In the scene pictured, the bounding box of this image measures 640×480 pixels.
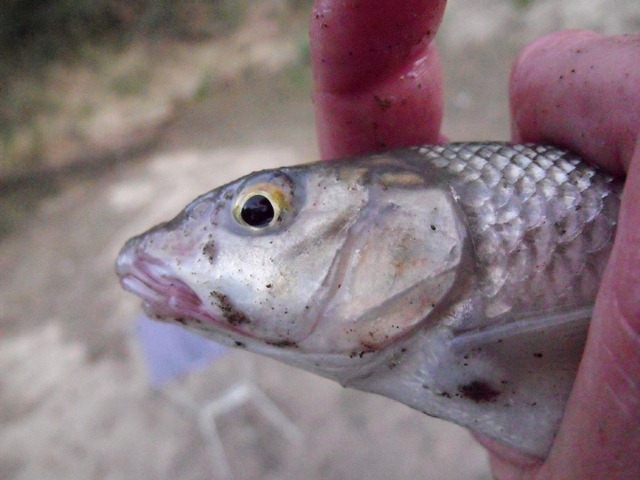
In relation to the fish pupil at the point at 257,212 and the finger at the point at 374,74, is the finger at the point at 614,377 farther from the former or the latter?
the finger at the point at 374,74

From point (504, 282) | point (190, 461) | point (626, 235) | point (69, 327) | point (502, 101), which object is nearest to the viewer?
point (626, 235)

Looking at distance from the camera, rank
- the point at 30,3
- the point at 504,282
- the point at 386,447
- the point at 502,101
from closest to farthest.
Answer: the point at 504,282 → the point at 386,447 → the point at 502,101 → the point at 30,3

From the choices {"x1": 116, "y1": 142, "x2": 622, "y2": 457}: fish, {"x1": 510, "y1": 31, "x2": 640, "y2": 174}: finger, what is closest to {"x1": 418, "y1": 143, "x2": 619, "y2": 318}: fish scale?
{"x1": 116, "y1": 142, "x2": 622, "y2": 457}: fish

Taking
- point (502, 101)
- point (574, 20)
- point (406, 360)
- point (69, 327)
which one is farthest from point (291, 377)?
point (574, 20)

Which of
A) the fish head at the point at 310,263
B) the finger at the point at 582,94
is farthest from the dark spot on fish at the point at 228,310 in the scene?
the finger at the point at 582,94

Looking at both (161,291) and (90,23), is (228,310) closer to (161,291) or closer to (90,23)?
(161,291)

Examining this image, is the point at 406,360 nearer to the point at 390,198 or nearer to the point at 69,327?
the point at 390,198
